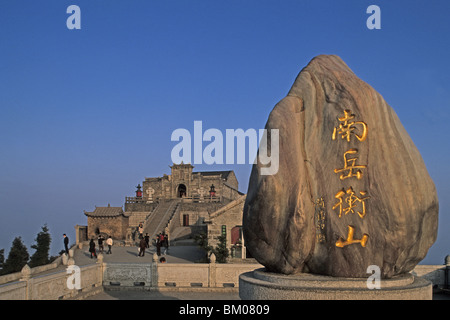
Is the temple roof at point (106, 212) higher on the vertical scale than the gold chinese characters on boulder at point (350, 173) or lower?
lower

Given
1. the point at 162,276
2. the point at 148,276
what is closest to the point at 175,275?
the point at 162,276

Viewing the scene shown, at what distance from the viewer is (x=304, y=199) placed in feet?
22.5

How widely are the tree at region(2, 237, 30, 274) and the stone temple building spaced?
707 cm

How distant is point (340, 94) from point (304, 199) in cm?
A: 177

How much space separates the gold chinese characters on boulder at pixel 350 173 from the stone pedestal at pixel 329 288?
1.95 ft

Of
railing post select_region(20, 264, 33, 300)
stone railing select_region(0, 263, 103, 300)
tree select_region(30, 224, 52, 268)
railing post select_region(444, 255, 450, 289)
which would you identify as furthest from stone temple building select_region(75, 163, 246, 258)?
railing post select_region(20, 264, 33, 300)

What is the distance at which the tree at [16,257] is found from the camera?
80.7 feet

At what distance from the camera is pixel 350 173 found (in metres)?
6.80

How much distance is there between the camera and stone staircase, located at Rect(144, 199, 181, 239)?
116 feet

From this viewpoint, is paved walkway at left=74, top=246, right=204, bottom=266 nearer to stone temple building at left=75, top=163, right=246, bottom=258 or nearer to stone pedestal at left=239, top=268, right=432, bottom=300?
stone temple building at left=75, top=163, right=246, bottom=258

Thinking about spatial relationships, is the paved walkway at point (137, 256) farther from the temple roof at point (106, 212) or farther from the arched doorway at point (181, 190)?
the arched doorway at point (181, 190)

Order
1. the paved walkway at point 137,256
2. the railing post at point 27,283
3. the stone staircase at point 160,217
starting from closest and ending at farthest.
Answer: the railing post at point 27,283
the paved walkway at point 137,256
the stone staircase at point 160,217

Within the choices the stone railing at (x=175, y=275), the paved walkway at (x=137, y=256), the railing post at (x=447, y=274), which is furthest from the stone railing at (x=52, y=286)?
the railing post at (x=447, y=274)
